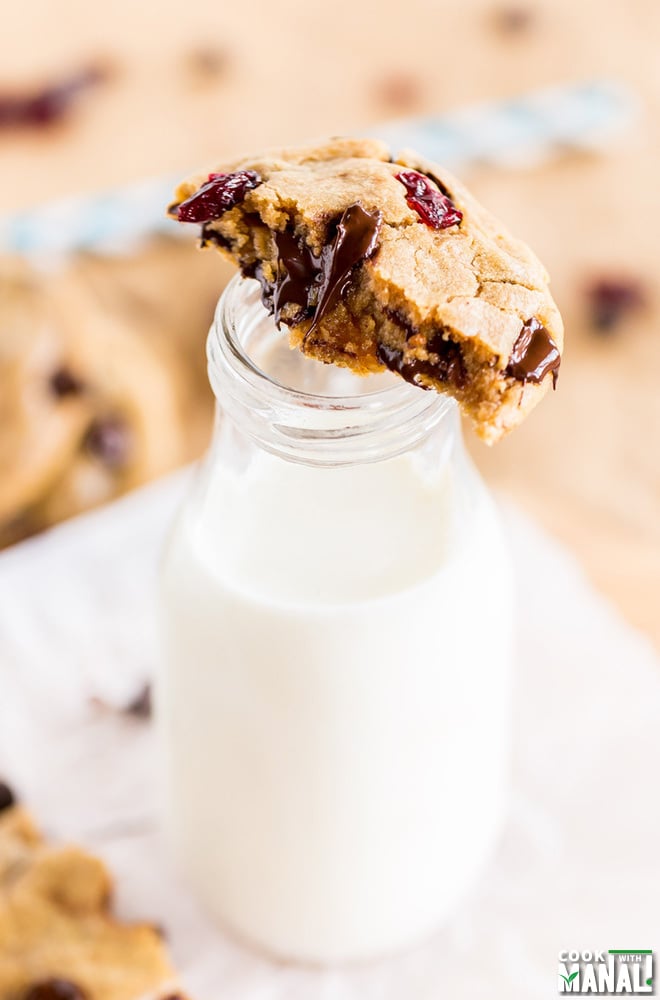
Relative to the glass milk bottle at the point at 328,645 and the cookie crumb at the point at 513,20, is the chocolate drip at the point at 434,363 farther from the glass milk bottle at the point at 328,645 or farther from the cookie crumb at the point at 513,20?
the cookie crumb at the point at 513,20

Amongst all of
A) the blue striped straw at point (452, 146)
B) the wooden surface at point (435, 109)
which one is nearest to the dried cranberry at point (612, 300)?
the wooden surface at point (435, 109)

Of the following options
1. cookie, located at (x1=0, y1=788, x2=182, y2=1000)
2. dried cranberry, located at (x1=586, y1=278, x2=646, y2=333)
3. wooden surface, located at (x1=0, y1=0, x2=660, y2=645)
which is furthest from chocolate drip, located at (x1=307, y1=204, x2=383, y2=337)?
dried cranberry, located at (x1=586, y1=278, x2=646, y2=333)

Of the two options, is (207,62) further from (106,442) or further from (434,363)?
(434,363)

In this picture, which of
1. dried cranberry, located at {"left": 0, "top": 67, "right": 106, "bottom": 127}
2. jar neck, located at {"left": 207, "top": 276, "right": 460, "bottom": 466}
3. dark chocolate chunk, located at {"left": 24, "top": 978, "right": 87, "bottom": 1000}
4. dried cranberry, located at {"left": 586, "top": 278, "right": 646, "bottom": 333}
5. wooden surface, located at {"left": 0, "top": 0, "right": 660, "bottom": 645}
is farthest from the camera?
dried cranberry, located at {"left": 0, "top": 67, "right": 106, "bottom": 127}

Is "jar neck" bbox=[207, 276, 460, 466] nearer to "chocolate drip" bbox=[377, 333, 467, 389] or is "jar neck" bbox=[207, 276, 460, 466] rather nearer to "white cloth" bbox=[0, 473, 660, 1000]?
"chocolate drip" bbox=[377, 333, 467, 389]

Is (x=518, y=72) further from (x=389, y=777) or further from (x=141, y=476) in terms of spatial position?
(x=389, y=777)

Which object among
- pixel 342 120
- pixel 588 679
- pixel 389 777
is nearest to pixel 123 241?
pixel 342 120

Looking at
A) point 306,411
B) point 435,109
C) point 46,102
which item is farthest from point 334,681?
point 46,102
